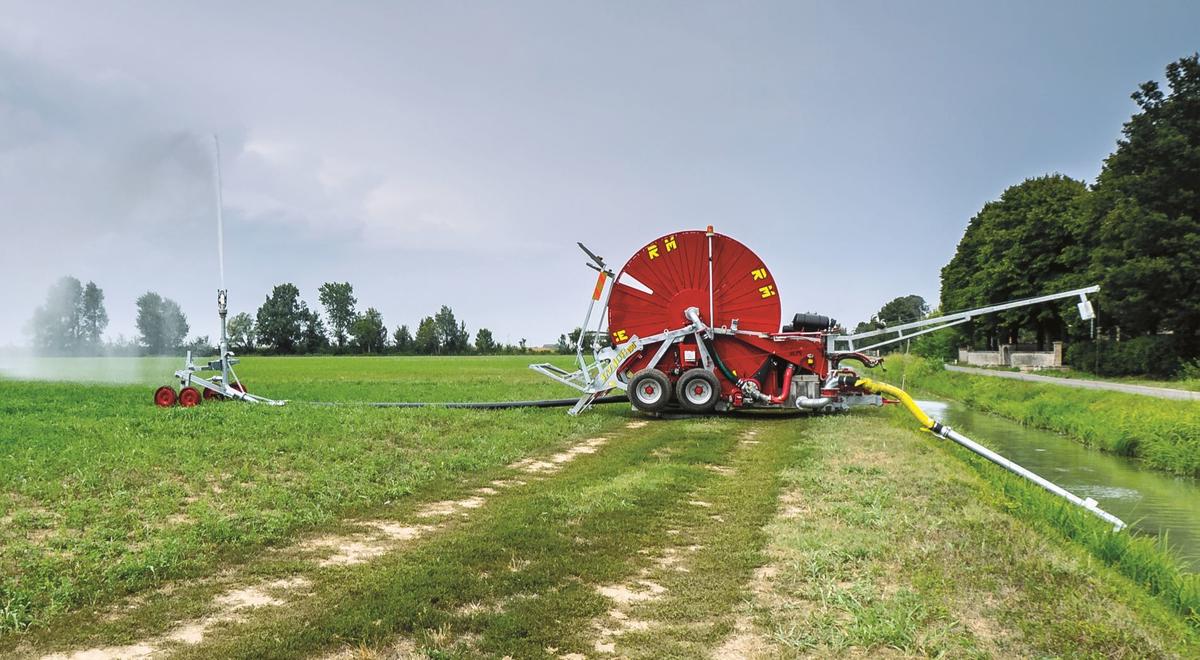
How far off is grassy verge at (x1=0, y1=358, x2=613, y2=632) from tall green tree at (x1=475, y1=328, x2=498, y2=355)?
99.4 m

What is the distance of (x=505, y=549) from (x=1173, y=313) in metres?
39.9

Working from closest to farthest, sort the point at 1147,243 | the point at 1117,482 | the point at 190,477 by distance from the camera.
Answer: the point at 190,477 → the point at 1117,482 → the point at 1147,243

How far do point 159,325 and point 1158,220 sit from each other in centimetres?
5593

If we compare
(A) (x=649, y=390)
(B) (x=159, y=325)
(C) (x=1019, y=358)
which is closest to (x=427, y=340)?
(B) (x=159, y=325)

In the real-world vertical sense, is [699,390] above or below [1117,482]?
above

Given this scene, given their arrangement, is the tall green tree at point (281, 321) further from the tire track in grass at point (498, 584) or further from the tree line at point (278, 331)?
the tire track in grass at point (498, 584)

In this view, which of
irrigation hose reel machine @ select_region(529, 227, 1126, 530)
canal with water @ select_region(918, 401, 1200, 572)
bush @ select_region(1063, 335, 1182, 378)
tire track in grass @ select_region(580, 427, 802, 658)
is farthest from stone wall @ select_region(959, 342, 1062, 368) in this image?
tire track in grass @ select_region(580, 427, 802, 658)

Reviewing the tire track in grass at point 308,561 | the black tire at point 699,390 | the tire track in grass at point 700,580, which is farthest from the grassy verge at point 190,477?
the tire track in grass at point 700,580

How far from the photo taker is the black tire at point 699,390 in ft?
61.6

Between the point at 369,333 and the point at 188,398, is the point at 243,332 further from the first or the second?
the point at 188,398

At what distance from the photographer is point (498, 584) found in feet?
19.1

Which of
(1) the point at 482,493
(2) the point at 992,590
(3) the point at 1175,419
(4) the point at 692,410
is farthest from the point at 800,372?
(2) the point at 992,590

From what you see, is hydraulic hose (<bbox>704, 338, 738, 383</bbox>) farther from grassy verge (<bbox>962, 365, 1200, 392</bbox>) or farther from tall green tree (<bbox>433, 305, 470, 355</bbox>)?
tall green tree (<bbox>433, 305, 470, 355</bbox>)

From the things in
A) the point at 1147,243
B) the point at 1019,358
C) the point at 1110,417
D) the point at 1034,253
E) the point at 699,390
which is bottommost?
the point at 1110,417
